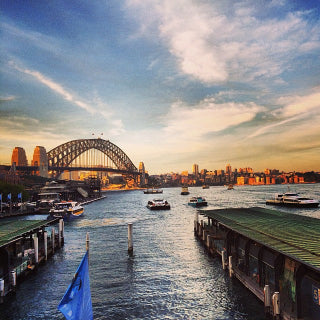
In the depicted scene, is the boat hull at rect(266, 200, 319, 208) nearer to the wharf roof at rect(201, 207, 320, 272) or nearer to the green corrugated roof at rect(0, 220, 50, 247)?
the wharf roof at rect(201, 207, 320, 272)

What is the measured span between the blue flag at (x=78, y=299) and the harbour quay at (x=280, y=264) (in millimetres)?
8579

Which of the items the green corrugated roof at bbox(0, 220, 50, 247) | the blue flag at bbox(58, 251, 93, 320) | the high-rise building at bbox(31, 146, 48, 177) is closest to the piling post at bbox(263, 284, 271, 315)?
the blue flag at bbox(58, 251, 93, 320)

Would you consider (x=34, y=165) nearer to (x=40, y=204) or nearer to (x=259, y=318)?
(x=40, y=204)

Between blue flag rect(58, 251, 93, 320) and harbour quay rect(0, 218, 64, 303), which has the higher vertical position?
blue flag rect(58, 251, 93, 320)

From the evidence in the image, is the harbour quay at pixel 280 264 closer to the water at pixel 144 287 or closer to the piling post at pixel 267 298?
the piling post at pixel 267 298

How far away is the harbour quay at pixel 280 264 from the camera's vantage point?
13078 millimetres

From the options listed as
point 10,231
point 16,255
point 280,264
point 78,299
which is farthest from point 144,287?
point 78,299

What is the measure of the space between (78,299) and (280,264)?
10707mm

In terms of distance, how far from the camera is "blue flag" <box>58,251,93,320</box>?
842cm

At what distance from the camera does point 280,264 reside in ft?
50.4

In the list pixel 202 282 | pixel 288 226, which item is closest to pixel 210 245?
pixel 202 282

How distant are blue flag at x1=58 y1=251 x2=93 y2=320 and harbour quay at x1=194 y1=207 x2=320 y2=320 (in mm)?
8579

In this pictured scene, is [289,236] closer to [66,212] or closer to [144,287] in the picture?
[144,287]

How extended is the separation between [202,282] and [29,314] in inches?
472
